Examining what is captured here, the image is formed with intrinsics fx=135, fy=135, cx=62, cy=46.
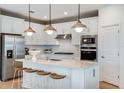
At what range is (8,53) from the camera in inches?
198

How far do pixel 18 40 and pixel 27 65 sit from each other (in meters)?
1.52

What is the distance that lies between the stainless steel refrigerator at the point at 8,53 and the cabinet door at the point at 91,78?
10.4 ft

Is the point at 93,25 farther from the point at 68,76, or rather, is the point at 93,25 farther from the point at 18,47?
the point at 18,47

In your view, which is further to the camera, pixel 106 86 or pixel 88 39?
pixel 88 39

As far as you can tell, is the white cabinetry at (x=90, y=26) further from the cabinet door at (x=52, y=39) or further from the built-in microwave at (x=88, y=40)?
the cabinet door at (x=52, y=39)

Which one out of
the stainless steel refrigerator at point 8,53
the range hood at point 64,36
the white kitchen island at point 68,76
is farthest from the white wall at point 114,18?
the stainless steel refrigerator at point 8,53

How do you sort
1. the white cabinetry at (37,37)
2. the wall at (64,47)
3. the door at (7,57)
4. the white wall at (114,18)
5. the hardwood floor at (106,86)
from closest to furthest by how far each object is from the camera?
the white wall at (114,18)
the hardwood floor at (106,86)
the door at (7,57)
the white cabinetry at (37,37)
the wall at (64,47)

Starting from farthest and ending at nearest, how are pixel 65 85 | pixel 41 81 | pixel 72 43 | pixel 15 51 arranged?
pixel 72 43
pixel 15 51
pixel 41 81
pixel 65 85

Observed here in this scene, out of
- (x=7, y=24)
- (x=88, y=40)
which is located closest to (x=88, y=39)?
(x=88, y=40)

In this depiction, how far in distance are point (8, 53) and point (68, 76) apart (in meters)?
2.77

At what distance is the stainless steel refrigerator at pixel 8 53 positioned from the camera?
16.1ft

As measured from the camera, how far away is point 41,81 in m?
3.91
